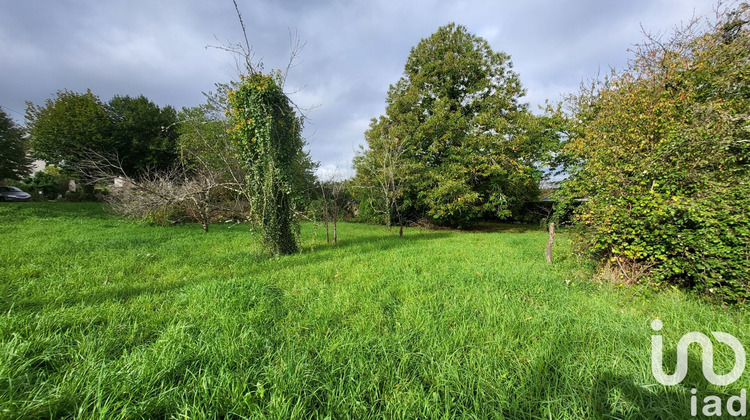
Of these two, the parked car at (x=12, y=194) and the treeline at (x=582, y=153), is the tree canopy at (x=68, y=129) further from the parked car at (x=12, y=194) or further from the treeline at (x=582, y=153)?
the treeline at (x=582, y=153)

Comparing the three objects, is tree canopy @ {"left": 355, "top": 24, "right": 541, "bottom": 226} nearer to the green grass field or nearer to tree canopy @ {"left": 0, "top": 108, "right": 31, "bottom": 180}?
the green grass field

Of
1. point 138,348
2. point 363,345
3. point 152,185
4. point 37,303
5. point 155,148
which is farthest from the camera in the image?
point 155,148

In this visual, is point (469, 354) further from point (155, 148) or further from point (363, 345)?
point (155, 148)

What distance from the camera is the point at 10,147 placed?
1691cm

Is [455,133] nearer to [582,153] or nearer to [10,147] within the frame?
[582,153]

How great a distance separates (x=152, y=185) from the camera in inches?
355

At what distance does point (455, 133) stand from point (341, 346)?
40.3 ft

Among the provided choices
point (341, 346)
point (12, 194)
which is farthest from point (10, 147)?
point (341, 346)

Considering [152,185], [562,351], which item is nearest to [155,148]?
[152,185]

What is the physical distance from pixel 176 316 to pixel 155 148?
22.1 metres

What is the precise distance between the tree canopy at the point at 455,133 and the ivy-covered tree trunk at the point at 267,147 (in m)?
6.48

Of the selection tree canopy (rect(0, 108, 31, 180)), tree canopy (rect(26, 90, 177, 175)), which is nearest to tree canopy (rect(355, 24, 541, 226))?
tree canopy (rect(26, 90, 177, 175))

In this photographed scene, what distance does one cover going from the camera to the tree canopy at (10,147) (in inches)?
652

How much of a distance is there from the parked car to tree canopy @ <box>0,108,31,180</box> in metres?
1.47
